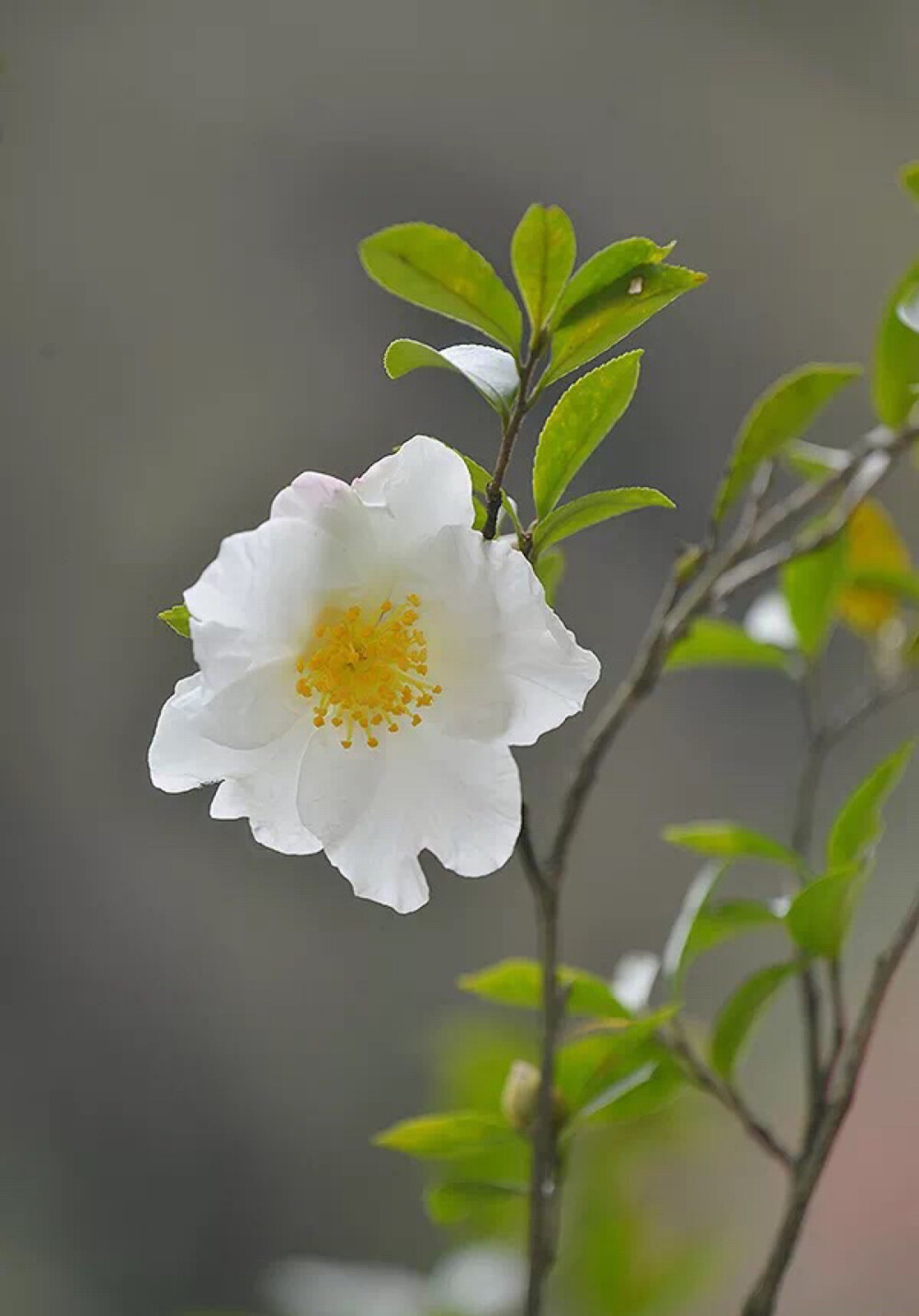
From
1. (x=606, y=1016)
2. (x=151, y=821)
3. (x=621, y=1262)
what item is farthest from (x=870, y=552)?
(x=151, y=821)

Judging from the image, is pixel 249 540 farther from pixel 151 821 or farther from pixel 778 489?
pixel 778 489

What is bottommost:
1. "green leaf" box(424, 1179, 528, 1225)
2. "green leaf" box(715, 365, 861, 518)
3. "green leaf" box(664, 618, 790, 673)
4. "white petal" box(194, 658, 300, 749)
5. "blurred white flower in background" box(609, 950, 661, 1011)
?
"green leaf" box(424, 1179, 528, 1225)

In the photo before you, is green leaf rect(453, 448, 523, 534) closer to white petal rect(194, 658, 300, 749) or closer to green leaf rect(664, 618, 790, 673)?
white petal rect(194, 658, 300, 749)

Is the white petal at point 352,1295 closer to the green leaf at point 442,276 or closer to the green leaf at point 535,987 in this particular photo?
the green leaf at point 535,987

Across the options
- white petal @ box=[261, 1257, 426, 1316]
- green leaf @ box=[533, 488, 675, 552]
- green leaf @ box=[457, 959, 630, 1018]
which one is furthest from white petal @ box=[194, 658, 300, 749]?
white petal @ box=[261, 1257, 426, 1316]

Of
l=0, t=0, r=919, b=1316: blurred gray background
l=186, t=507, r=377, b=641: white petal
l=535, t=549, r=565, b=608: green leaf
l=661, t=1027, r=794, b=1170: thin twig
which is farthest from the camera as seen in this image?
l=0, t=0, r=919, b=1316: blurred gray background

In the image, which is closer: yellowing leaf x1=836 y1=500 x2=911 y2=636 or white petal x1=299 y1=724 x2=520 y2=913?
white petal x1=299 y1=724 x2=520 y2=913
